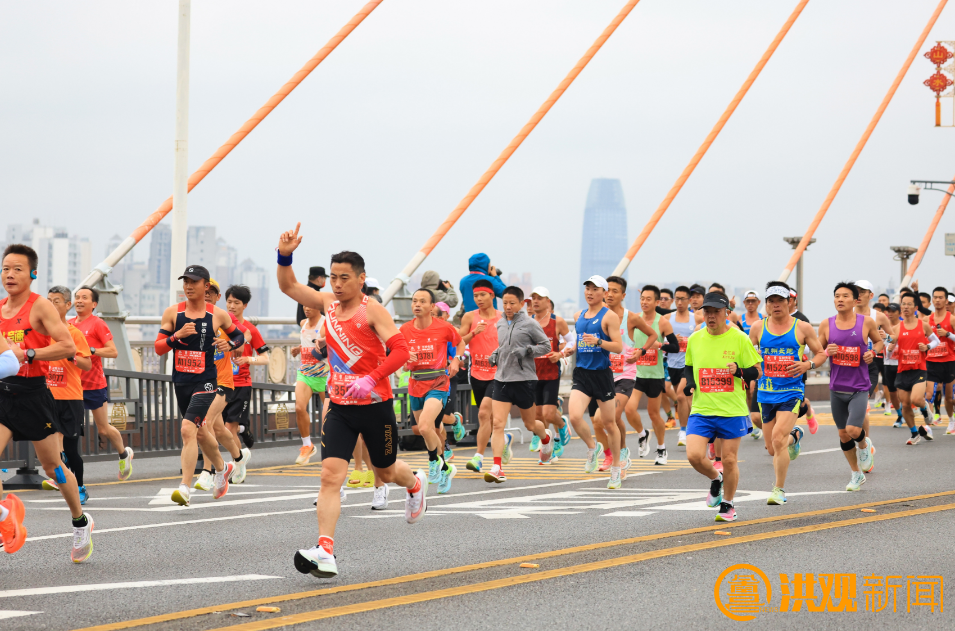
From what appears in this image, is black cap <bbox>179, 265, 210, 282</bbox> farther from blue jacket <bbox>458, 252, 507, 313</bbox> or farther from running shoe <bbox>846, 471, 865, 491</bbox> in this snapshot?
running shoe <bbox>846, 471, 865, 491</bbox>

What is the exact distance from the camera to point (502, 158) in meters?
23.8

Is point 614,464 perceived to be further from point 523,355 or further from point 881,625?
point 881,625

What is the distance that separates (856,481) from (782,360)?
1.58 metres

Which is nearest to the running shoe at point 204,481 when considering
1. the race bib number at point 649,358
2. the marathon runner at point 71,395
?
the marathon runner at point 71,395

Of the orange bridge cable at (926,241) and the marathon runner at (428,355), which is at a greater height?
the orange bridge cable at (926,241)

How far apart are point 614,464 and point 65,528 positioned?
5.26 metres

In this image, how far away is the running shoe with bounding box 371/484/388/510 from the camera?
9656mm

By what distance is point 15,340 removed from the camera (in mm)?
7367

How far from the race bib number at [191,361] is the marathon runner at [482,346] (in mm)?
3064

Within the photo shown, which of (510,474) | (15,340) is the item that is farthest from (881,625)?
(510,474)

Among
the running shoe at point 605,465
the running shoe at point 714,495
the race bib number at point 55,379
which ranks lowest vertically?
the running shoe at point 605,465

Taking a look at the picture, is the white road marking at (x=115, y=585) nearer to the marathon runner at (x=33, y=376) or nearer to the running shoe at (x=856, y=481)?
the marathon runner at (x=33, y=376)

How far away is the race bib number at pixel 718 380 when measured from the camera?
898 cm

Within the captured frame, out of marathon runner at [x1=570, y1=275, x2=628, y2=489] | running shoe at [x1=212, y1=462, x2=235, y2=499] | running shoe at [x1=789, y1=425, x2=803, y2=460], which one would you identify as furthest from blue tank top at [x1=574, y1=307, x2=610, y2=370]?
running shoe at [x1=212, y1=462, x2=235, y2=499]
